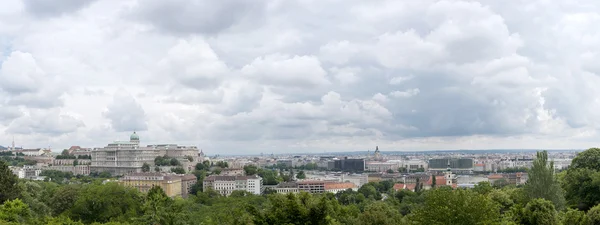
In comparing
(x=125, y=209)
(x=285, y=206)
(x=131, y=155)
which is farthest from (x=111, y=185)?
(x=131, y=155)

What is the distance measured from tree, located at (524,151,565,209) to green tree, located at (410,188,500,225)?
69.5ft

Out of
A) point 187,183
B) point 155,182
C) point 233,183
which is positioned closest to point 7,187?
point 155,182

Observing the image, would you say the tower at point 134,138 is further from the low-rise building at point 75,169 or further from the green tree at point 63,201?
the green tree at point 63,201

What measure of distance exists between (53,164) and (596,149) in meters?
163

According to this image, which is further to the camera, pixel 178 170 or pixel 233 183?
pixel 178 170

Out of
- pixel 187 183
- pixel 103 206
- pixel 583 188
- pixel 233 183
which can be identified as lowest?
pixel 233 183

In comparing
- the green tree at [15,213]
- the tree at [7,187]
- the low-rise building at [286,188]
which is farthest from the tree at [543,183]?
the low-rise building at [286,188]

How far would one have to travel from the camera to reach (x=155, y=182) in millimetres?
121375

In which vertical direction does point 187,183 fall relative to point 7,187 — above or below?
below

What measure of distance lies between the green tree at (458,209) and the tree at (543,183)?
69.5ft

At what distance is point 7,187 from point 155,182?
6807 centimetres

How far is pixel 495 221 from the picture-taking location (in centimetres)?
3142

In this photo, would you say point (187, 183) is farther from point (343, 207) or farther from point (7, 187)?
point (343, 207)

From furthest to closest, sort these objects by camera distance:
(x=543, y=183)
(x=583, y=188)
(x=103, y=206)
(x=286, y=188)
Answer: (x=286, y=188)
(x=103, y=206)
(x=583, y=188)
(x=543, y=183)
